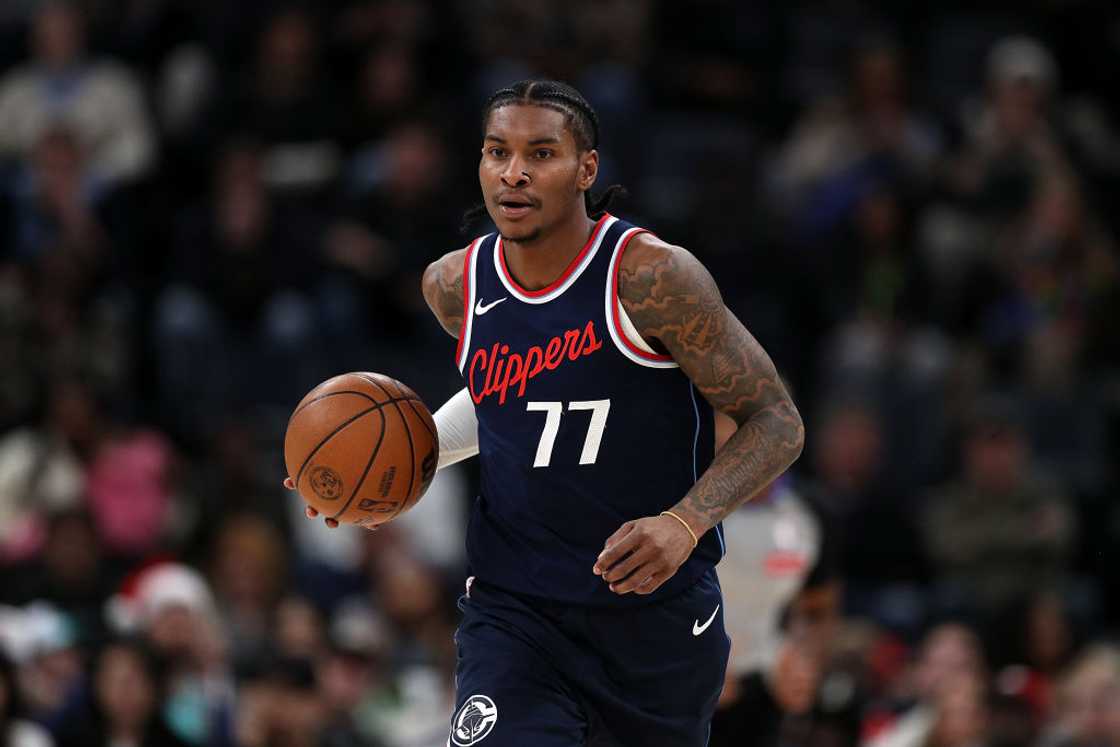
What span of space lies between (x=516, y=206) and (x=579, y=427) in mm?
637

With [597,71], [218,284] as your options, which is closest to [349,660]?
[218,284]

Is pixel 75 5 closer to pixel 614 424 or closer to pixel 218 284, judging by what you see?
pixel 218 284

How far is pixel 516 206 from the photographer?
17.6ft

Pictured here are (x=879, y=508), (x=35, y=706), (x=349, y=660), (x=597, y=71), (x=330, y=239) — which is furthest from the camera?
(x=597, y=71)

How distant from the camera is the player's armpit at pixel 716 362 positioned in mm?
5242

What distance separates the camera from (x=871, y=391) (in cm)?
1235

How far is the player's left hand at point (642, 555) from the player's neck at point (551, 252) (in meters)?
0.85

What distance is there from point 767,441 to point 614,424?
1.40 ft

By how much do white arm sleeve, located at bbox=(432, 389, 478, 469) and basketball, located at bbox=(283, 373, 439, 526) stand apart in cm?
21

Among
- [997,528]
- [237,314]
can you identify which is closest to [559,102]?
[997,528]

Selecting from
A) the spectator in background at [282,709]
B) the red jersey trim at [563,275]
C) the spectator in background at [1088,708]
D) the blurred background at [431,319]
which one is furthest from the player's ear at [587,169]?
the spectator in background at [1088,708]

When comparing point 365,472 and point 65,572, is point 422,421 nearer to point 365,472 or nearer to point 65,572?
point 365,472

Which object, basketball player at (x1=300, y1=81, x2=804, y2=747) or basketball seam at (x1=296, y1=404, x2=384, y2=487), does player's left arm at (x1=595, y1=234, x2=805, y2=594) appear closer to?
basketball player at (x1=300, y1=81, x2=804, y2=747)

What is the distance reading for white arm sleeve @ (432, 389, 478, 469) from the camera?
606cm
